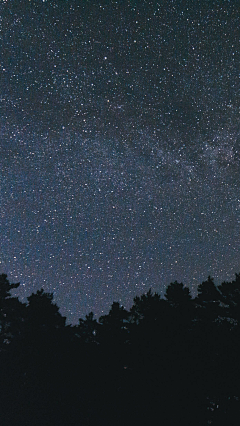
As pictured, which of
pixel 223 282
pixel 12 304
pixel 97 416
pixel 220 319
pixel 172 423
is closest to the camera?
pixel 172 423

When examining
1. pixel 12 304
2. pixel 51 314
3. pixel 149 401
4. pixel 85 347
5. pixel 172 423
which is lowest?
pixel 172 423

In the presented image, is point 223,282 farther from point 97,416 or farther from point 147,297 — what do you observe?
point 97,416

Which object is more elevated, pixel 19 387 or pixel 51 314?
pixel 51 314

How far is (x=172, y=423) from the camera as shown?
51.0 ft

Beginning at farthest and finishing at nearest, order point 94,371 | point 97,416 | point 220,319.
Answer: point 220,319 → point 94,371 → point 97,416

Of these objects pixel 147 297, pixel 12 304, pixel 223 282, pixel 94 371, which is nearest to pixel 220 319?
pixel 223 282

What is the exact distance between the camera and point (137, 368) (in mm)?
17828

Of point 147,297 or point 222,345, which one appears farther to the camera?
point 147,297

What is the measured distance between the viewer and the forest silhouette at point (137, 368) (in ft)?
52.7

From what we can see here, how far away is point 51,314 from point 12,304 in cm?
372

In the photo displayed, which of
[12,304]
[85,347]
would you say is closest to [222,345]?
[85,347]

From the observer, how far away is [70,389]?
1762 centimetres

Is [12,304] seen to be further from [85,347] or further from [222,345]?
[222,345]

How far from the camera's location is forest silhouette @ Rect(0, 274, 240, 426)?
1608 centimetres
